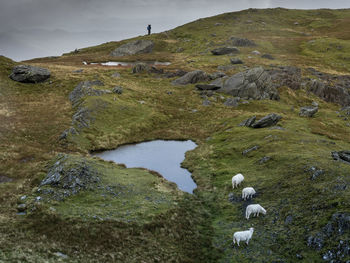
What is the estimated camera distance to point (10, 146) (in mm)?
44312

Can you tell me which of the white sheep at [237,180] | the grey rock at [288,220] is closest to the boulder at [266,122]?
the white sheep at [237,180]

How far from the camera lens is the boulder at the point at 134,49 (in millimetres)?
171625

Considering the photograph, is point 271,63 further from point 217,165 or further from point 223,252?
point 223,252

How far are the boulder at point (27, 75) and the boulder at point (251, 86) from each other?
197 ft

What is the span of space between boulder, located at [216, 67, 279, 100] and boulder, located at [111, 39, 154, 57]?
9551cm

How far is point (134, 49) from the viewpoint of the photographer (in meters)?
176

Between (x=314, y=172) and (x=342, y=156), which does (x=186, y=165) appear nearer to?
(x=314, y=172)

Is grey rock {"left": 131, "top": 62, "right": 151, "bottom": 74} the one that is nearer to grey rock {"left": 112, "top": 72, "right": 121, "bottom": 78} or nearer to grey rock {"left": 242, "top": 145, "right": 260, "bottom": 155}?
grey rock {"left": 112, "top": 72, "right": 121, "bottom": 78}

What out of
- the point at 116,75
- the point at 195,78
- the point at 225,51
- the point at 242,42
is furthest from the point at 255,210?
the point at 242,42

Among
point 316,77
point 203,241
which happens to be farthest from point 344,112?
point 203,241

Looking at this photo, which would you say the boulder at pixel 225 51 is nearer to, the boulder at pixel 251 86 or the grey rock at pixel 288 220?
the boulder at pixel 251 86

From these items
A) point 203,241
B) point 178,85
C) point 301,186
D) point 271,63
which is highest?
point 271,63

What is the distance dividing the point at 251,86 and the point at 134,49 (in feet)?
352

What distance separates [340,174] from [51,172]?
3269 centimetres
